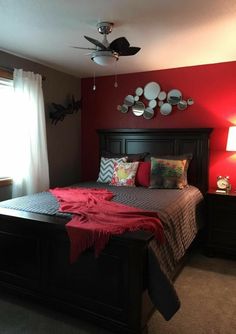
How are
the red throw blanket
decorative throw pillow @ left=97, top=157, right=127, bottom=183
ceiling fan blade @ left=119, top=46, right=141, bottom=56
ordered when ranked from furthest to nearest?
1. decorative throw pillow @ left=97, top=157, right=127, bottom=183
2. ceiling fan blade @ left=119, top=46, right=141, bottom=56
3. the red throw blanket

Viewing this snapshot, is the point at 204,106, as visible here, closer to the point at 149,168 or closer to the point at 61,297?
the point at 149,168

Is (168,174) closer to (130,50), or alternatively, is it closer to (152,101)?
(152,101)

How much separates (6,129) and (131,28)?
1855 mm

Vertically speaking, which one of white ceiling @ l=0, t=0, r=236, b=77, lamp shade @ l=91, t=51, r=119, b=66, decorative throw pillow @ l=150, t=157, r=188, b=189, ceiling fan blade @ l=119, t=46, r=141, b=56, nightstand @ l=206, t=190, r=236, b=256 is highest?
white ceiling @ l=0, t=0, r=236, b=77

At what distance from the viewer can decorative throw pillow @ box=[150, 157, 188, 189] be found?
3.31 metres

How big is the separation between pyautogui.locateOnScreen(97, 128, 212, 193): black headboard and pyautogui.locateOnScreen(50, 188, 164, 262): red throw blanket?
1.56 metres

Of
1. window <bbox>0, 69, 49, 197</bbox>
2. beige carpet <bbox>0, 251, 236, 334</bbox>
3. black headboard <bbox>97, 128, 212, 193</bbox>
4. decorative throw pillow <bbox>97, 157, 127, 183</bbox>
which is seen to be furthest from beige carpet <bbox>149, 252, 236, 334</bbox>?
window <bbox>0, 69, 49, 197</bbox>

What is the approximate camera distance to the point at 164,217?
2.25 metres

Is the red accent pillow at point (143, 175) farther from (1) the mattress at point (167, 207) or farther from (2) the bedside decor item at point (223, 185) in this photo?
(2) the bedside decor item at point (223, 185)

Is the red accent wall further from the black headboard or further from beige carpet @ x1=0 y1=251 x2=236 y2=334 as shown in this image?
beige carpet @ x1=0 y1=251 x2=236 y2=334

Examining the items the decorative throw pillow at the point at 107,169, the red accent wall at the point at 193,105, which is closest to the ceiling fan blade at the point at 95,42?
the decorative throw pillow at the point at 107,169

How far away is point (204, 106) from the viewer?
12.2 feet

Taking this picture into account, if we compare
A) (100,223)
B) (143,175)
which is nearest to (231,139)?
(143,175)

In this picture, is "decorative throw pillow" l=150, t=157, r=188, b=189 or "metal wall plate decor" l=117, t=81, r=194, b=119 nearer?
"decorative throw pillow" l=150, t=157, r=188, b=189
